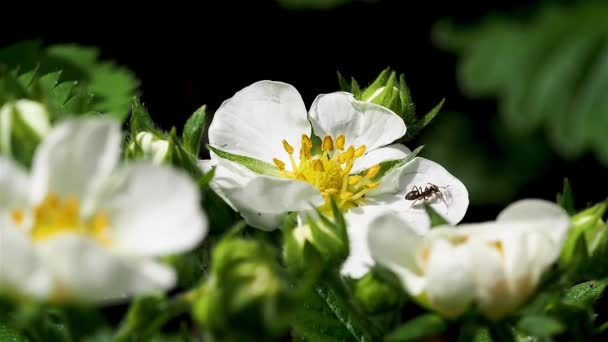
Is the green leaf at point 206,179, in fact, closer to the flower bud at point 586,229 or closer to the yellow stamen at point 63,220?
the yellow stamen at point 63,220

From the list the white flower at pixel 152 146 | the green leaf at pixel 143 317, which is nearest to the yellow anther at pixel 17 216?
the green leaf at pixel 143 317

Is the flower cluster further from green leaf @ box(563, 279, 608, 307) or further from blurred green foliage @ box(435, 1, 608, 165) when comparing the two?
blurred green foliage @ box(435, 1, 608, 165)

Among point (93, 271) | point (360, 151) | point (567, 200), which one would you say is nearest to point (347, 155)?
point (360, 151)

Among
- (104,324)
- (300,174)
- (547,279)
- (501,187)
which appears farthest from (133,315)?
(501,187)

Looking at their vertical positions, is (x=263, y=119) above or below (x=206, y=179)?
below

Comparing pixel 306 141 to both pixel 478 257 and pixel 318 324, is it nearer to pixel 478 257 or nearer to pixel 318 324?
pixel 318 324

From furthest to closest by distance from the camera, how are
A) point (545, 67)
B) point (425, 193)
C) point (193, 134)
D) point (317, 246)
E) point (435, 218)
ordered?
1. point (545, 67)
2. point (425, 193)
3. point (193, 134)
4. point (317, 246)
5. point (435, 218)

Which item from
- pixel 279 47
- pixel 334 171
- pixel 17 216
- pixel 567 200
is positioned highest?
pixel 17 216
